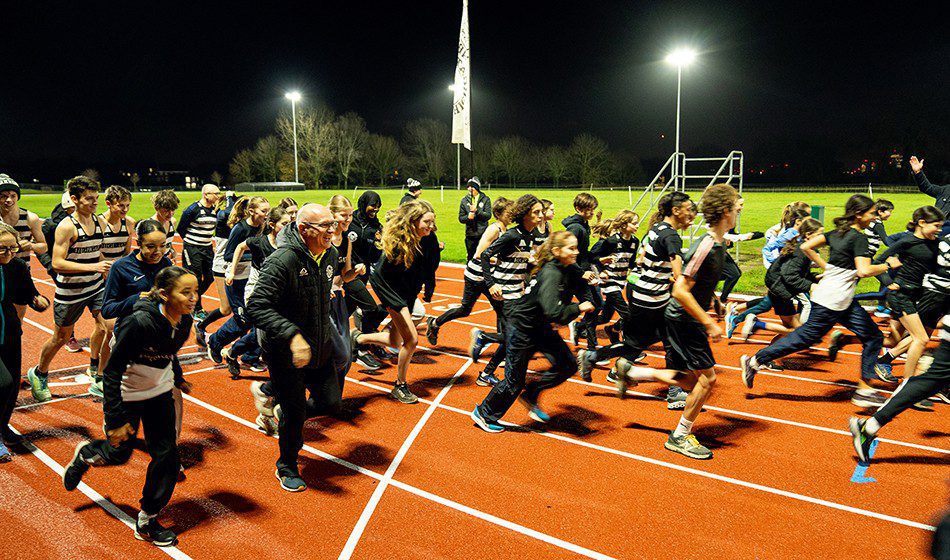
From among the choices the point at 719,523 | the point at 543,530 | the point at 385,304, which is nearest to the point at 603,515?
the point at 543,530

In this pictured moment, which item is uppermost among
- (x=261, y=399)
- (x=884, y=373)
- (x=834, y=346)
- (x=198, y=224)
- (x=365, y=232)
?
(x=198, y=224)

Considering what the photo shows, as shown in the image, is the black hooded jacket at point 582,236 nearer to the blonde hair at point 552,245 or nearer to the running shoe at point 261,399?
the blonde hair at point 552,245

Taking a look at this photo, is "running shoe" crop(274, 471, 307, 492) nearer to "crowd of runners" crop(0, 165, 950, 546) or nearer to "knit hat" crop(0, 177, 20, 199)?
"crowd of runners" crop(0, 165, 950, 546)

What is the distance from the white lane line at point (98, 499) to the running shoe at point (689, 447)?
3.90 meters

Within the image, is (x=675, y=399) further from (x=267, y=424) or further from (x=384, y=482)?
(x=267, y=424)

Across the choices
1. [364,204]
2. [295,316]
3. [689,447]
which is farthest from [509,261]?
[295,316]

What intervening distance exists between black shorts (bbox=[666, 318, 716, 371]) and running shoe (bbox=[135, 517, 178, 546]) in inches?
162

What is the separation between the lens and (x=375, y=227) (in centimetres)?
923

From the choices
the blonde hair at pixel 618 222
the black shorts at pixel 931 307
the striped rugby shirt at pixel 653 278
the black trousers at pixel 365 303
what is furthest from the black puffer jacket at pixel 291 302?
the black shorts at pixel 931 307

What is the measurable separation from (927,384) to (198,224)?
9498mm

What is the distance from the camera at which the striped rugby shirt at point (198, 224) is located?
383 inches

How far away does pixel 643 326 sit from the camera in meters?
6.14

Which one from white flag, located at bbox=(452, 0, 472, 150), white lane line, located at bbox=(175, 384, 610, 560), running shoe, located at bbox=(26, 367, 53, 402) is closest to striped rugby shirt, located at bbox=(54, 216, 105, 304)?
running shoe, located at bbox=(26, 367, 53, 402)

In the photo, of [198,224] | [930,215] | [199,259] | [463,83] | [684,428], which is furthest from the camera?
[463,83]
